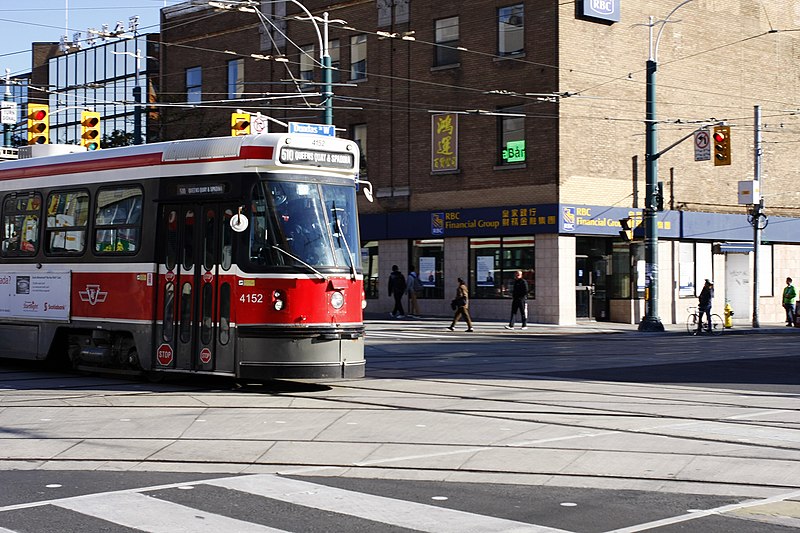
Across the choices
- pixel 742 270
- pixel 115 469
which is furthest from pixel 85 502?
pixel 742 270

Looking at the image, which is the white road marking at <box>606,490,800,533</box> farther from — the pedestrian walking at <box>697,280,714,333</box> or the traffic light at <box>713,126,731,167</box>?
the traffic light at <box>713,126,731,167</box>

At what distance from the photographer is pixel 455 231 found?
1617 inches

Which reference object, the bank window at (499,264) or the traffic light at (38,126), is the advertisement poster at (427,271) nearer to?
the bank window at (499,264)

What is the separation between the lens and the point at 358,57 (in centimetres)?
4447

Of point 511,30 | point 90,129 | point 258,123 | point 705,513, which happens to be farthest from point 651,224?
point 705,513

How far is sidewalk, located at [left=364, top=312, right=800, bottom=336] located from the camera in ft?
116

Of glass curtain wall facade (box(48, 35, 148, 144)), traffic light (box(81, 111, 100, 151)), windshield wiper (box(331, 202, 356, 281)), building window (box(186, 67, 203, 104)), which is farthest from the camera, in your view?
glass curtain wall facade (box(48, 35, 148, 144))

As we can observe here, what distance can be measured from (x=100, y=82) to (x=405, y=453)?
56016 mm

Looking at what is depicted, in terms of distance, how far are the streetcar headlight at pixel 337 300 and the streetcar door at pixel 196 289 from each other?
1.37 m

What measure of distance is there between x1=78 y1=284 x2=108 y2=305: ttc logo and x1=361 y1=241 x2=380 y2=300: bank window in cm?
2733

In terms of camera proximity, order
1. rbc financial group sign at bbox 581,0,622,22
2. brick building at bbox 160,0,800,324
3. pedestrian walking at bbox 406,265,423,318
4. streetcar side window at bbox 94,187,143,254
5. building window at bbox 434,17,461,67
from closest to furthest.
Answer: streetcar side window at bbox 94,187,143,254 → rbc financial group sign at bbox 581,0,622,22 → brick building at bbox 160,0,800,324 → building window at bbox 434,17,461,67 → pedestrian walking at bbox 406,265,423,318

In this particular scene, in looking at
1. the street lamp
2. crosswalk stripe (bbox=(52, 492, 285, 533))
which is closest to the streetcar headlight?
crosswalk stripe (bbox=(52, 492, 285, 533))

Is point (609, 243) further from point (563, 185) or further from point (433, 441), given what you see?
point (433, 441)

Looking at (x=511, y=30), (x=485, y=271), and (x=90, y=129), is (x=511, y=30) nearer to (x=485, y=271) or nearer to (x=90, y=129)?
(x=485, y=271)
